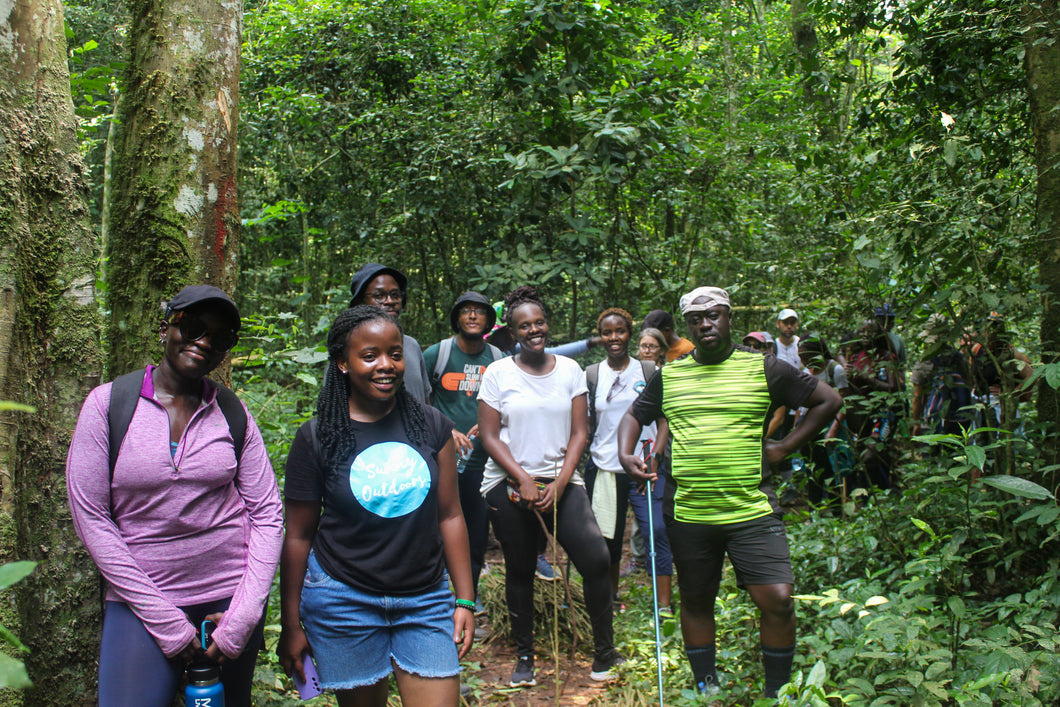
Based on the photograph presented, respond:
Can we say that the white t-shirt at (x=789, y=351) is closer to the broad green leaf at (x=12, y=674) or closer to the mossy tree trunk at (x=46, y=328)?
the mossy tree trunk at (x=46, y=328)

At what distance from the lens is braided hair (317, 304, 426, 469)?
2.89 metres

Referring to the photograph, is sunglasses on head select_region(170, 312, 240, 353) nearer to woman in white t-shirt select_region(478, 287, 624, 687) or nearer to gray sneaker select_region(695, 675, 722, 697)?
woman in white t-shirt select_region(478, 287, 624, 687)

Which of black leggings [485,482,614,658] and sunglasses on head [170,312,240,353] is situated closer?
sunglasses on head [170,312,240,353]

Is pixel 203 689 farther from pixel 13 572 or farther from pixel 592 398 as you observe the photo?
pixel 592 398

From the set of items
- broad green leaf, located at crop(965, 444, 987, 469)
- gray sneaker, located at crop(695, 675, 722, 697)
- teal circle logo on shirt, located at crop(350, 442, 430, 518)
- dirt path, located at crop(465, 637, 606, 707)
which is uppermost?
teal circle logo on shirt, located at crop(350, 442, 430, 518)

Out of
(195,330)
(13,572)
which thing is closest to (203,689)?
(195,330)

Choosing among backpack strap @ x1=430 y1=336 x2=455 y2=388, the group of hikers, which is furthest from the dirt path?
backpack strap @ x1=430 y1=336 x2=455 y2=388

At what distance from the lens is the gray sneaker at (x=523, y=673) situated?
4652 mm

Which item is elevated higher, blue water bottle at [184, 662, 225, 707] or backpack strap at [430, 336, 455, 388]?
backpack strap at [430, 336, 455, 388]

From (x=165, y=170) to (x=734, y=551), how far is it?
10.3ft

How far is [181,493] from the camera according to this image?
261 cm

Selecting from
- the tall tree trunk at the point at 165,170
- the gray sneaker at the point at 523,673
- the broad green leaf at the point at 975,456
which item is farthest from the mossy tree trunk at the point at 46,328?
the broad green leaf at the point at 975,456

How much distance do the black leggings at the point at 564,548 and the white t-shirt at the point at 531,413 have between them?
157 mm

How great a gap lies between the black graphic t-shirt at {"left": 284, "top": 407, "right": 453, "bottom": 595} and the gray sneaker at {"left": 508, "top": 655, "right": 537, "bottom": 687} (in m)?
2.06
